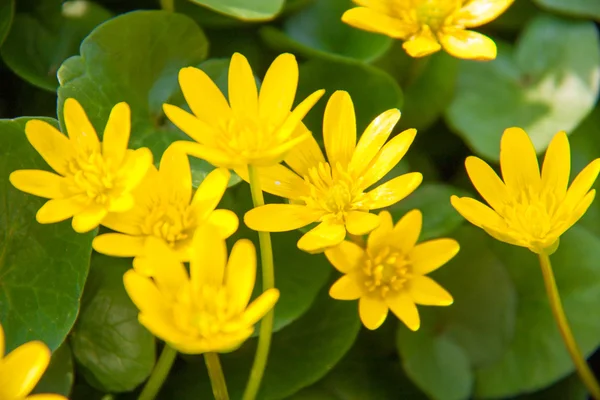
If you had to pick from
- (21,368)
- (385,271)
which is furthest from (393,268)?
(21,368)

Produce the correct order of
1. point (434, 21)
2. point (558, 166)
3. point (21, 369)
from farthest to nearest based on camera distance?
1. point (434, 21)
2. point (558, 166)
3. point (21, 369)

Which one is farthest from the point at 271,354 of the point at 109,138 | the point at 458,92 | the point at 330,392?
the point at 458,92

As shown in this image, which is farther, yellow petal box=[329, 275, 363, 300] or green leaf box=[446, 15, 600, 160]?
green leaf box=[446, 15, 600, 160]

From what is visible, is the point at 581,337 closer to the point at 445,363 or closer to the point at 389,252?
the point at 445,363

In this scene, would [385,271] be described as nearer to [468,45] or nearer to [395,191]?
[395,191]

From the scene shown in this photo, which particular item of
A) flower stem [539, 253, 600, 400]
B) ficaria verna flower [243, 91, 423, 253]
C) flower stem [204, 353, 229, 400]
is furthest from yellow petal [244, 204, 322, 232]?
flower stem [539, 253, 600, 400]

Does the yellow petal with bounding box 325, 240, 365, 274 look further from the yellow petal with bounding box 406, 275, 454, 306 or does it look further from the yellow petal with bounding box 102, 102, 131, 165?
the yellow petal with bounding box 102, 102, 131, 165
